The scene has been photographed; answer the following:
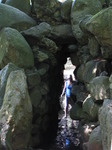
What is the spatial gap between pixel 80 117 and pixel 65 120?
4.02 metres

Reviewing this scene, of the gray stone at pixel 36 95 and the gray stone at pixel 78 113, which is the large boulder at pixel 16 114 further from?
the gray stone at pixel 78 113

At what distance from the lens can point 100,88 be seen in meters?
6.41

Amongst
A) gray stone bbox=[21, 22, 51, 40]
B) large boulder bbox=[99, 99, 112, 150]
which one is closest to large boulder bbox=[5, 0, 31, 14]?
gray stone bbox=[21, 22, 51, 40]

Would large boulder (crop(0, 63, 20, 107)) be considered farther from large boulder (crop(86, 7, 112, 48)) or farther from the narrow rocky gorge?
large boulder (crop(86, 7, 112, 48))

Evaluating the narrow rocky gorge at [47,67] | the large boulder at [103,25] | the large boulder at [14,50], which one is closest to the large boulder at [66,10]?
the narrow rocky gorge at [47,67]

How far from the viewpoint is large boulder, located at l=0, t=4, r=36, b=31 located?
29.2ft

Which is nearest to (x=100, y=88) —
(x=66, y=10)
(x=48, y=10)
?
(x=66, y=10)

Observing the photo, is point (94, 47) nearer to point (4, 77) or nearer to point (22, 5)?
point (4, 77)

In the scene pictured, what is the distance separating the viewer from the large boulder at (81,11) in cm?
911

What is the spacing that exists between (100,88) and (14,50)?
3.01m

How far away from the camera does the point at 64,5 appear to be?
1005cm

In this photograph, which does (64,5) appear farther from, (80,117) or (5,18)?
(80,117)

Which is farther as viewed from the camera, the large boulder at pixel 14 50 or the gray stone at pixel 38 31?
the gray stone at pixel 38 31

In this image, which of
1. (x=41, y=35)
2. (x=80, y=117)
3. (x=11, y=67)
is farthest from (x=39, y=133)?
(x=41, y=35)
